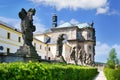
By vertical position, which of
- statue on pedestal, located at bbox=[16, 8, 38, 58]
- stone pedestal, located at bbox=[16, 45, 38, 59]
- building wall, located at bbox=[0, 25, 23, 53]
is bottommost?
stone pedestal, located at bbox=[16, 45, 38, 59]

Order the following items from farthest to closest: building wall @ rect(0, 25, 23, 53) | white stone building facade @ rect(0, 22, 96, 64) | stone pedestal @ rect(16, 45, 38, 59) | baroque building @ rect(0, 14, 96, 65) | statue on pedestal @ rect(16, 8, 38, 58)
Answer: white stone building facade @ rect(0, 22, 96, 64) < baroque building @ rect(0, 14, 96, 65) < building wall @ rect(0, 25, 23, 53) < statue on pedestal @ rect(16, 8, 38, 58) < stone pedestal @ rect(16, 45, 38, 59)

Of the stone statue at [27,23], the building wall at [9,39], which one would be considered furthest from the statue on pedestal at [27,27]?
the building wall at [9,39]

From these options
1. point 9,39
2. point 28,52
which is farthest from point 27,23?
point 9,39

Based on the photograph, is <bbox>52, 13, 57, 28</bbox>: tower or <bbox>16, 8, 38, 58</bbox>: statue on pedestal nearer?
<bbox>16, 8, 38, 58</bbox>: statue on pedestal

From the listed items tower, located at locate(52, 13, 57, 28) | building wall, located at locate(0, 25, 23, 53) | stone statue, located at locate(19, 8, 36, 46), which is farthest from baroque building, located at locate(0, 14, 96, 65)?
stone statue, located at locate(19, 8, 36, 46)

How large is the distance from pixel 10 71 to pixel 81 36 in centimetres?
9731

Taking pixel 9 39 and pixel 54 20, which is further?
pixel 54 20

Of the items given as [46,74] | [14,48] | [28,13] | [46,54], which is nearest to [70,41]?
[46,54]

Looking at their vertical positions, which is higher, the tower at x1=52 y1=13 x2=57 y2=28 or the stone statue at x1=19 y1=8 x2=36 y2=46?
the tower at x1=52 y1=13 x2=57 y2=28

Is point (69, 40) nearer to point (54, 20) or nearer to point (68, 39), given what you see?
point (68, 39)

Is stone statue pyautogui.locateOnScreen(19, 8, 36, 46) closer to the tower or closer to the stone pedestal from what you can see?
the stone pedestal

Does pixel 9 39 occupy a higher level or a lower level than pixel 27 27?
higher

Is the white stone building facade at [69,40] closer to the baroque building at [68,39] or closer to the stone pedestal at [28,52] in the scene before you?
the baroque building at [68,39]

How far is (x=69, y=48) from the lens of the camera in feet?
325
